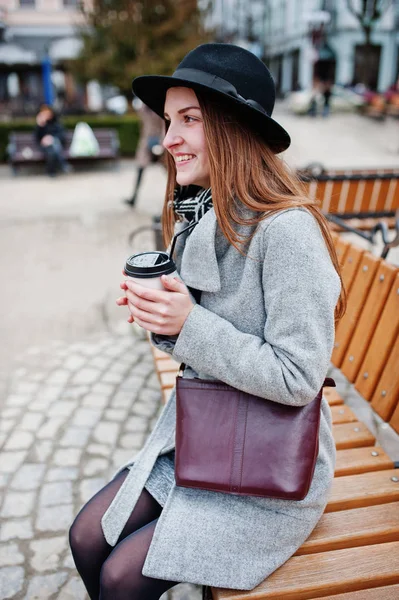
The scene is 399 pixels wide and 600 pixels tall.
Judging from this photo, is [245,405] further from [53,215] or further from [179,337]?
[53,215]

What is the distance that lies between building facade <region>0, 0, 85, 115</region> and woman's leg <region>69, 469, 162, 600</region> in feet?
109

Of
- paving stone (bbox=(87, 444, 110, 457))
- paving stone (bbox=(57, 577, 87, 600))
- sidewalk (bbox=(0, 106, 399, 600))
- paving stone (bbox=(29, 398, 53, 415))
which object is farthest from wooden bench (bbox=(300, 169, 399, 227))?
paving stone (bbox=(57, 577, 87, 600))

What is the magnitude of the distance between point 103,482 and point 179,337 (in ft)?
5.42

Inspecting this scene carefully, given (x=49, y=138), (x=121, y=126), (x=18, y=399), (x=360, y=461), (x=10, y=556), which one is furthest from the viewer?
(x=121, y=126)

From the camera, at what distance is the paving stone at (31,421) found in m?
3.17

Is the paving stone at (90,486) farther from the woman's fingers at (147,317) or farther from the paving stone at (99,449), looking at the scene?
the woman's fingers at (147,317)

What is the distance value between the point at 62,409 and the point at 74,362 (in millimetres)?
631

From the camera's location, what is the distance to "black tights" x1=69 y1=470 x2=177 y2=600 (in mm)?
1423

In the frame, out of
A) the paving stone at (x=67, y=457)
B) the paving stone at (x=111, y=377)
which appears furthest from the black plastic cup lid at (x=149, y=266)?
the paving stone at (x=111, y=377)

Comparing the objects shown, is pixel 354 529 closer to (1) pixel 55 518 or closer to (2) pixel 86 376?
(1) pixel 55 518

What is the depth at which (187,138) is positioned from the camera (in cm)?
150

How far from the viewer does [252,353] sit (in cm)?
133

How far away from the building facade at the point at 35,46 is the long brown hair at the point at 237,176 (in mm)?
32965

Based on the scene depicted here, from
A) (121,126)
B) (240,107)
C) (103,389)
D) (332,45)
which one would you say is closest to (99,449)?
(103,389)
